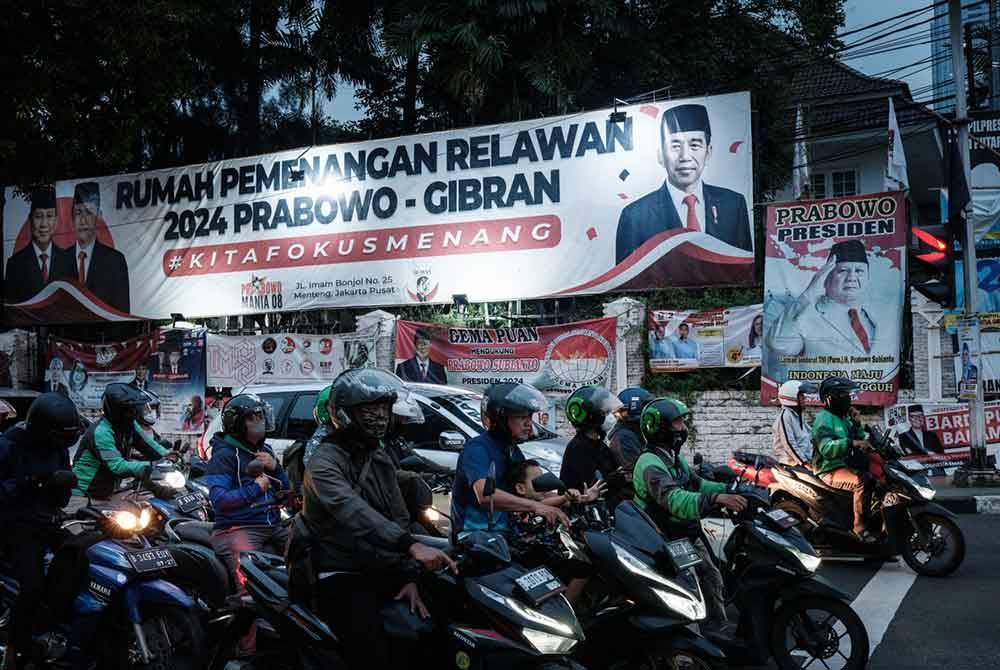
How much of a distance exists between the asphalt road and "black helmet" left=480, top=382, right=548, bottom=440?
92.8 inches

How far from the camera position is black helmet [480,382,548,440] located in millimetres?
5172

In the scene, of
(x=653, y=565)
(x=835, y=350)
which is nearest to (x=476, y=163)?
(x=835, y=350)

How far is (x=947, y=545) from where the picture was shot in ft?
26.3

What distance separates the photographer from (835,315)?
14.2 meters

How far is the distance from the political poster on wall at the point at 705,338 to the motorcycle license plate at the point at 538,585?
37.6 ft

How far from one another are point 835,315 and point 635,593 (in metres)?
10.8

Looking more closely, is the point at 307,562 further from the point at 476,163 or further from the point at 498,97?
the point at 498,97

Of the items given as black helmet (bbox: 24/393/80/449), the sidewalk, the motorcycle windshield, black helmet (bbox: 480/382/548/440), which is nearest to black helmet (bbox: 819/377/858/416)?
black helmet (bbox: 480/382/548/440)

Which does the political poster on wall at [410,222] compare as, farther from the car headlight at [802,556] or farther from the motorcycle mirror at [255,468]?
the motorcycle mirror at [255,468]

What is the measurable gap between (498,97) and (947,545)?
1373 cm

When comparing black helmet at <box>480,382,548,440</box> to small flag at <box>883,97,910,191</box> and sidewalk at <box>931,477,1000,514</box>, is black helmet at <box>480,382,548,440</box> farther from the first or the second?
small flag at <box>883,97,910,191</box>

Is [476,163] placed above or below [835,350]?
above

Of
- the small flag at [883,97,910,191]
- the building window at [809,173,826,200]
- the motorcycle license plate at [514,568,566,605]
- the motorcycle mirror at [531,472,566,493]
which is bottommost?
the motorcycle license plate at [514,568,566,605]

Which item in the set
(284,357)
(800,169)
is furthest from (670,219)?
(800,169)
